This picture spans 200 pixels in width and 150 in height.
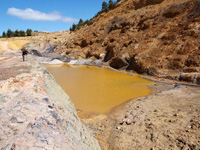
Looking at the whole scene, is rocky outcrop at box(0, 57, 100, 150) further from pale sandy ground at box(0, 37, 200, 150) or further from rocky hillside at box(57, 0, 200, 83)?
rocky hillside at box(57, 0, 200, 83)

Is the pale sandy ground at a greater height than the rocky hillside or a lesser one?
lesser

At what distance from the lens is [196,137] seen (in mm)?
4090

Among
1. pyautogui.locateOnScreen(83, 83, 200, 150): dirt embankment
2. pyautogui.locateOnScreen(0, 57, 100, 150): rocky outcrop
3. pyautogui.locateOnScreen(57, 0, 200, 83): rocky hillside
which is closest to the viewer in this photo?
pyautogui.locateOnScreen(0, 57, 100, 150): rocky outcrop

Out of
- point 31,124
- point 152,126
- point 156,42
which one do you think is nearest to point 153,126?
point 152,126

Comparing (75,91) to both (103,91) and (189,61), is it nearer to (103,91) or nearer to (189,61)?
(103,91)

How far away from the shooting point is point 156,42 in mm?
15625

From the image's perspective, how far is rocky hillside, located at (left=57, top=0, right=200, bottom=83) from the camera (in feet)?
40.2

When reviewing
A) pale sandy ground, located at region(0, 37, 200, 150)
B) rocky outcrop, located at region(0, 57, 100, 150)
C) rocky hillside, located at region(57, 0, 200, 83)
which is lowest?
pale sandy ground, located at region(0, 37, 200, 150)

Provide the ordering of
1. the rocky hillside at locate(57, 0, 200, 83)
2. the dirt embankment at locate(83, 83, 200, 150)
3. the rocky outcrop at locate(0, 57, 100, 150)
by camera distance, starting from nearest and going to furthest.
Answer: the rocky outcrop at locate(0, 57, 100, 150) < the dirt embankment at locate(83, 83, 200, 150) < the rocky hillside at locate(57, 0, 200, 83)

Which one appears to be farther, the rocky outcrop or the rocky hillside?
the rocky hillside

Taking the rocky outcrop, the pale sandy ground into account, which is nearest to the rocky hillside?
the pale sandy ground

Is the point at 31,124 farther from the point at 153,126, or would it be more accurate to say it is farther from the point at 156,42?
the point at 156,42

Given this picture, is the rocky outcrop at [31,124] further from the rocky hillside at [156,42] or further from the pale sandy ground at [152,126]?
the rocky hillside at [156,42]

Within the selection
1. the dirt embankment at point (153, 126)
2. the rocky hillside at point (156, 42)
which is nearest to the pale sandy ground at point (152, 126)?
the dirt embankment at point (153, 126)
